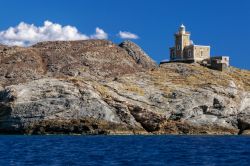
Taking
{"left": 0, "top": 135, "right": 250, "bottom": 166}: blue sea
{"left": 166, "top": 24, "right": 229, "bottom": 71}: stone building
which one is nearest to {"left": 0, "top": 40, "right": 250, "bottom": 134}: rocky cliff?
{"left": 166, "top": 24, "right": 229, "bottom": 71}: stone building

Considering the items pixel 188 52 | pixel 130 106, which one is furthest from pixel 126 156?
pixel 188 52

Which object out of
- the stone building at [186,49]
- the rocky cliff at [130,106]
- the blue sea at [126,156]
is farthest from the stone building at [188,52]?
the blue sea at [126,156]

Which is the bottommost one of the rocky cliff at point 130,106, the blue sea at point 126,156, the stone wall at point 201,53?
the blue sea at point 126,156

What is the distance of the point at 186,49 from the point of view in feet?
572

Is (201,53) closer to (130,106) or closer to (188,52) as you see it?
(188,52)

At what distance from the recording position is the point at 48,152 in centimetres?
7688

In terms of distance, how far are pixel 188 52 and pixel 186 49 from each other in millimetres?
1270

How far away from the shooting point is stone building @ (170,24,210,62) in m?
172

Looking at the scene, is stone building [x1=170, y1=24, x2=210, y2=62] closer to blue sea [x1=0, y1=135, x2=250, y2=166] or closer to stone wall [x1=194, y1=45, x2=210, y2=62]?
stone wall [x1=194, y1=45, x2=210, y2=62]

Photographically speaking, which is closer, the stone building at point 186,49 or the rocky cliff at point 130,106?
the rocky cliff at point 130,106

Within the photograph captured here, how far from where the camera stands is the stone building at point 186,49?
564 ft

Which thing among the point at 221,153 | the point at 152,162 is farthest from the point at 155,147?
the point at 152,162

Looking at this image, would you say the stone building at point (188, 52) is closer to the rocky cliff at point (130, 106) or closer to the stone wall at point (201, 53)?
the stone wall at point (201, 53)

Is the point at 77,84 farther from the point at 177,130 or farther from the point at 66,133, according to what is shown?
the point at 177,130
